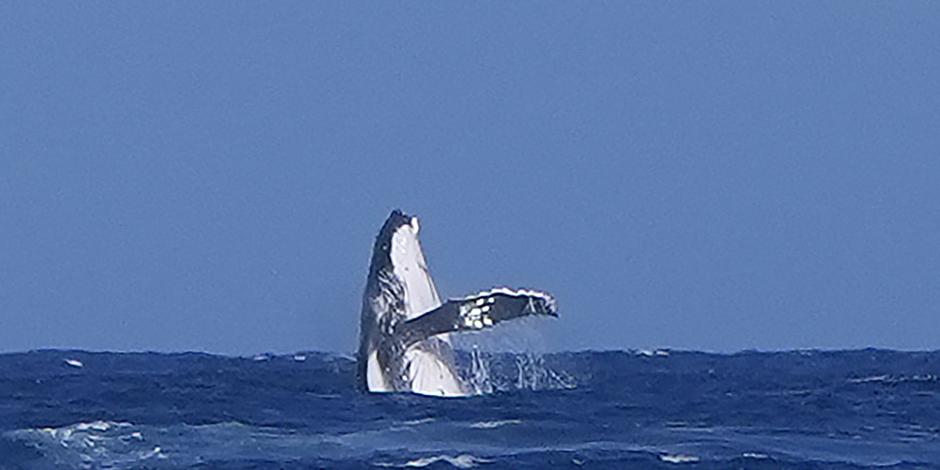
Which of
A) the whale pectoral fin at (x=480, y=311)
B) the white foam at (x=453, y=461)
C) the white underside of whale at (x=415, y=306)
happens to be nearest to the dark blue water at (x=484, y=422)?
the white foam at (x=453, y=461)

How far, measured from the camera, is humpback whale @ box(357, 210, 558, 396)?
108 ft

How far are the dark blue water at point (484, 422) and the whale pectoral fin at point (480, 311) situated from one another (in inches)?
41.2

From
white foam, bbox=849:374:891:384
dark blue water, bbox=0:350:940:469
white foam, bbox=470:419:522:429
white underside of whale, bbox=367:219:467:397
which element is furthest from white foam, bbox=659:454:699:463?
white foam, bbox=849:374:891:384

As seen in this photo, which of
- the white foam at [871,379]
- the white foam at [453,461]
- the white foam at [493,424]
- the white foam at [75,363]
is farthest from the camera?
the white foam at [75,363]

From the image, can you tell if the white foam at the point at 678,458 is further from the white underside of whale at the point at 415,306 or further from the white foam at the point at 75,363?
the white foam at the point at 75,363

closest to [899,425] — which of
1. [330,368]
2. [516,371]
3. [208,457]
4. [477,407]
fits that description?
[477,407]

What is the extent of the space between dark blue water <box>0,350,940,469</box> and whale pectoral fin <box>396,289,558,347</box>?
3.44 feet

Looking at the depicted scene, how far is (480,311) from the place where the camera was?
32.9 meters

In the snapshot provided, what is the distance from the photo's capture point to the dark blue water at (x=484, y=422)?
27.9 metres

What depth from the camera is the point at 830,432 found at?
103 ft

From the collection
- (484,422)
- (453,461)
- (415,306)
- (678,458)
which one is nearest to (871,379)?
(415,306)

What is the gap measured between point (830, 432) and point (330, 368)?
60.9ft

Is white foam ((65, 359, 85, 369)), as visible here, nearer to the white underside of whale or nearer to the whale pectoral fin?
the white underside of whale

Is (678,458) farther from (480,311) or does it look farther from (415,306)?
(415,306)
